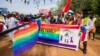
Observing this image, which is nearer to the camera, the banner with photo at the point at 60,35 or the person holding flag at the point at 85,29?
the person holding flag at the point at 85,29

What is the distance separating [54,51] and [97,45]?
3455 mm

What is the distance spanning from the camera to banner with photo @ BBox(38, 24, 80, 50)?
1149cm

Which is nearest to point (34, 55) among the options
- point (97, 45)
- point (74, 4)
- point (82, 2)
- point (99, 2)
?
point (97, 45)

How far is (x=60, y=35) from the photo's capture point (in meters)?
12.0

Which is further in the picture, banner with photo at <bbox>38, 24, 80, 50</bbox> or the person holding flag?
banner with photo at <bbox>38, 24, 80, 50</bbox>

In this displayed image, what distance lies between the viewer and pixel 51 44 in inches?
482

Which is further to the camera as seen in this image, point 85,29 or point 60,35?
point 60,35

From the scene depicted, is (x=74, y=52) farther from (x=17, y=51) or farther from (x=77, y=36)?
(x=17, y=51)

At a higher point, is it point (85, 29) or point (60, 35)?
point (85, 29)

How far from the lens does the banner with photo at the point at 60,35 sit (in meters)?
11.5

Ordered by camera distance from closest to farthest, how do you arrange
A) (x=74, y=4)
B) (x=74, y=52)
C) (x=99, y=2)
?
(x=74, y=52) → (x=99, y=2) → (x=74, y=4)

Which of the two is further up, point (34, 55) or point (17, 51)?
point (17, 51)

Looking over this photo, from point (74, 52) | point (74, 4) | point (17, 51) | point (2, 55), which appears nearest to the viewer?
point (17, 51)

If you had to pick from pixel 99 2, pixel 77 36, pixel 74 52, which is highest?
pixel 99 2
